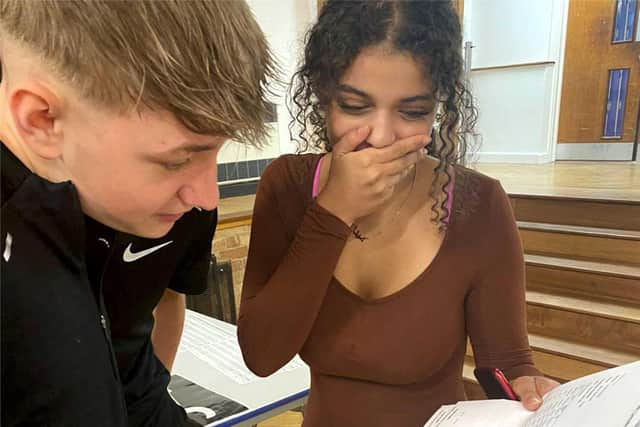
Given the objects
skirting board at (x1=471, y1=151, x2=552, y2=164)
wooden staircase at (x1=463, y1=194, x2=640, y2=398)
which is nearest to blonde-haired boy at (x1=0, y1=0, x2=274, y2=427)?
wooden staircase at (x1=463, y1=194, x2=640, y2=398)

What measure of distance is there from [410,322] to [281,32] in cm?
62

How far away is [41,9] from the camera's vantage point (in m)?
0.44

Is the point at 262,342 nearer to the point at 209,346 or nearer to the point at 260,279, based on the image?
the point at 260,279

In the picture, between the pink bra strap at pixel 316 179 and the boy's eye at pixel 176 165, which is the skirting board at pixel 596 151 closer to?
the pink bra strap at pixel 316 179

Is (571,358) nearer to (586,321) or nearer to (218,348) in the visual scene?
(586,321)

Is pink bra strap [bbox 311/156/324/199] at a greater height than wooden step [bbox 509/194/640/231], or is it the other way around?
pink bra strap [bbox 311/156/324/199]

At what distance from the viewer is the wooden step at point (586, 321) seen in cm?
223

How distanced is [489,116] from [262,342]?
4.15 meters

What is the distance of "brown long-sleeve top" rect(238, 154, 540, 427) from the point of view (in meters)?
0.81

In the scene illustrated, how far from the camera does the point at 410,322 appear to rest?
33.0 inches

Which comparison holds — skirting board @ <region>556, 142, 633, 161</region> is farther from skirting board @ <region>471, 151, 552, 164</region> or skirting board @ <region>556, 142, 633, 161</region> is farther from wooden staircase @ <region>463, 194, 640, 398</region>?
wooden staircase @ <region>463, 194, 640, 398</region>

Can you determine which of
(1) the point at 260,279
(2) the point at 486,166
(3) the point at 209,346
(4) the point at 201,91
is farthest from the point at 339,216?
(2) the point at 486,166

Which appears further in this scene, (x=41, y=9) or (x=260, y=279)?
(x=260, y=279)

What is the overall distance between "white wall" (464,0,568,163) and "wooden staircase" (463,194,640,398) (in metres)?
1.69
